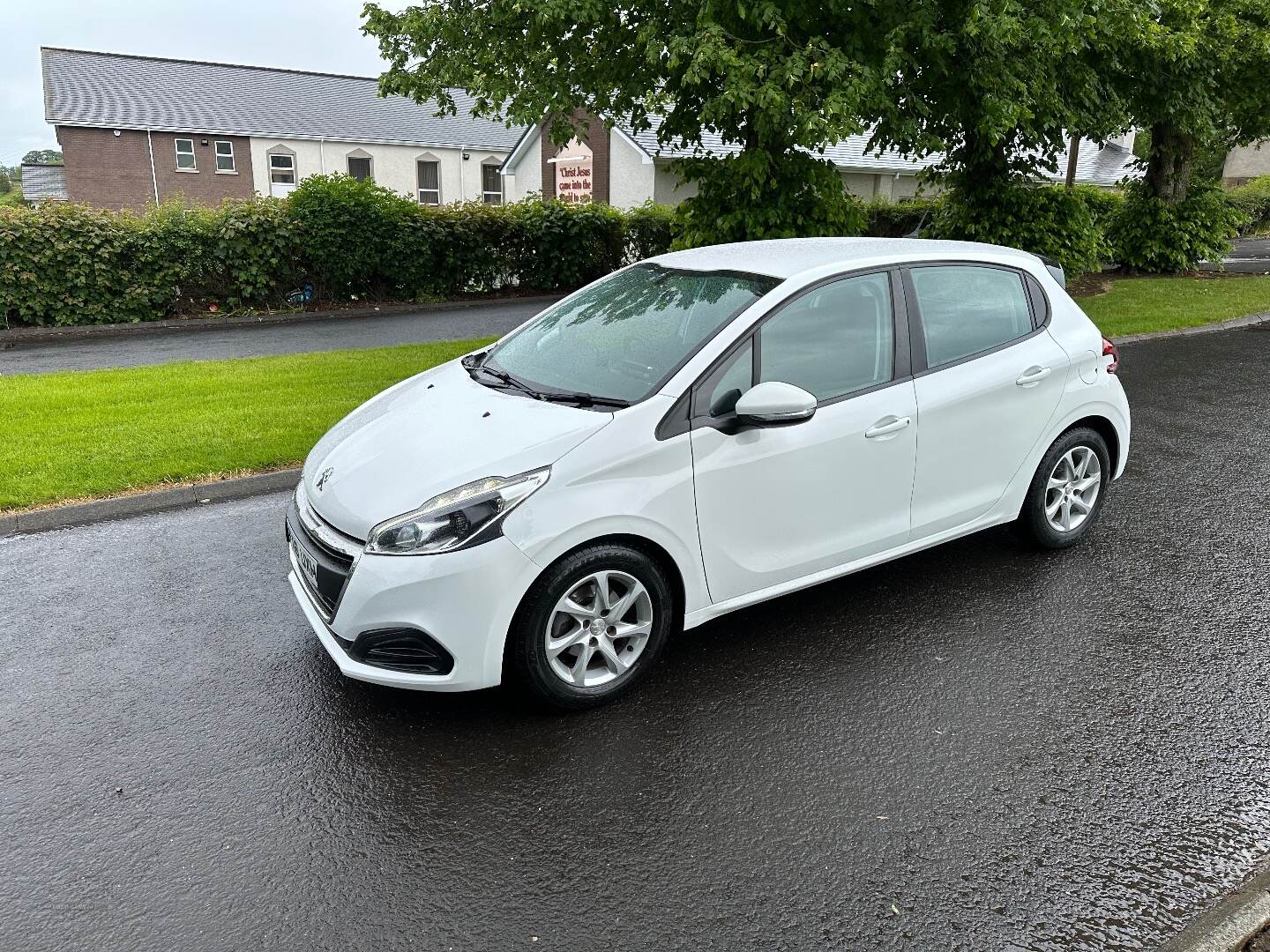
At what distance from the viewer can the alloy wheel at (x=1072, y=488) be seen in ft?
17.0

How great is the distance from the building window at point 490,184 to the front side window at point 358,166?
4.72 m

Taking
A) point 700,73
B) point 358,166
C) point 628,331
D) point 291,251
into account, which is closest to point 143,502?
point 628,331

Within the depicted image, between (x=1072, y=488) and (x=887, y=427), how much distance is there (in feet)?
5.24

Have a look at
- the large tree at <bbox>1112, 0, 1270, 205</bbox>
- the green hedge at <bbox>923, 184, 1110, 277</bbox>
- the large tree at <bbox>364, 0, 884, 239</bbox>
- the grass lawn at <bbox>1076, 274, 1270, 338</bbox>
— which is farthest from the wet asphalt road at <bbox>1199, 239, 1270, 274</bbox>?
the large tree at <bbox>364, 0, 884, 239</bbox>

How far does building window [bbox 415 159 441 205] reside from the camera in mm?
39594

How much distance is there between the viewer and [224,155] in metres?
36.8

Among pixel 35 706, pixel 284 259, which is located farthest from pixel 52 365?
pixel 35 706

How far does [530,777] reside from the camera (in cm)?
343

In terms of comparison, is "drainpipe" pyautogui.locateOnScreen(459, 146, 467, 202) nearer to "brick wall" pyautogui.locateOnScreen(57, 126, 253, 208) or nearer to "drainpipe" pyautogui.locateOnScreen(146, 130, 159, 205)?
"brick wall" pyautogui.locateOnScreen(57, 126, 253, 208)

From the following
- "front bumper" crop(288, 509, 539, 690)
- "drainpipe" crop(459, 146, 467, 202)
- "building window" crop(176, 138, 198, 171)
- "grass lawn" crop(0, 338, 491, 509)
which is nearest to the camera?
"front bumper" crop(288, 509, 539, 690)

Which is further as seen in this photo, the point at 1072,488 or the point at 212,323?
the point at 212,323

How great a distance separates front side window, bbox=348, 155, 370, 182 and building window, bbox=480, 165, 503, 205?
4.72 meters

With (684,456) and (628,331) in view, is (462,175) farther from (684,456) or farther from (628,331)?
(684,456)

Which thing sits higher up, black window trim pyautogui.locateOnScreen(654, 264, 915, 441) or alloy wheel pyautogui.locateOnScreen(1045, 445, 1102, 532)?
black window trim pyautogui.locateOnScreen(654, 264, 915, 441)
